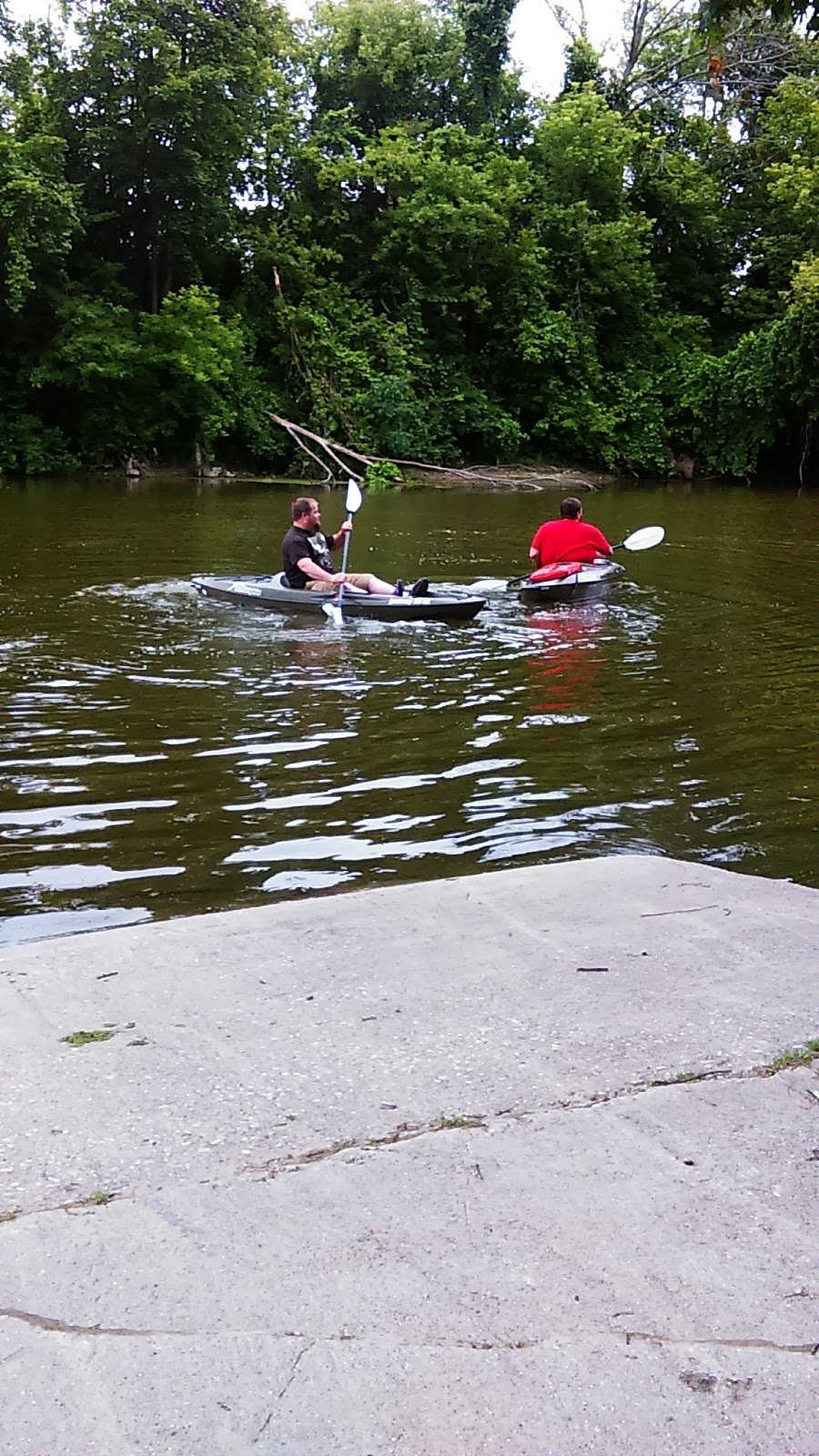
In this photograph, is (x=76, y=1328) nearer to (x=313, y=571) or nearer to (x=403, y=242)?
(x=313, y=571)

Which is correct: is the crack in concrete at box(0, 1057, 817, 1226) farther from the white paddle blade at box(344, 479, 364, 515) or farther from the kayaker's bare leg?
the white paddle blade at box(344, 479, 364, 515)

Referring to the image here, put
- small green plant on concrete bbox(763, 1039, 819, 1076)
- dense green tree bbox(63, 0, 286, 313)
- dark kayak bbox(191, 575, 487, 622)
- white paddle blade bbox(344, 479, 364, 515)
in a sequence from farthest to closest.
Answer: dense green tree bbox(63, 0, 286, 313) → white paddle blade bbox(344, 479, 364, 515) → dark kayak bbox(191, 575, 487, 622) → small green plant on concrete bbox(763, 1039, 819, 1076)

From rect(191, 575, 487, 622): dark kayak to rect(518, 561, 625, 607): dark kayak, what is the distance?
845mm

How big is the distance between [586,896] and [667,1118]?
5.02 feet

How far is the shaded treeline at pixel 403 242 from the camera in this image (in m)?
28.4

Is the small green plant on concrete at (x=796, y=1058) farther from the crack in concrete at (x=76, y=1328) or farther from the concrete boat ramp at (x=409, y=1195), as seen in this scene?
the crack in concrete at (x=76, y=1328)

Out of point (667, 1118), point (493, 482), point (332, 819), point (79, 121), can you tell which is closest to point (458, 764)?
point (332, 819)

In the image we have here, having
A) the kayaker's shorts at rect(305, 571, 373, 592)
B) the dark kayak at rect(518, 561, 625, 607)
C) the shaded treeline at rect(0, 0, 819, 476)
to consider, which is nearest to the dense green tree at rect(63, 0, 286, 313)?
the shaded treeline at rect(0, 0, 819, 476)

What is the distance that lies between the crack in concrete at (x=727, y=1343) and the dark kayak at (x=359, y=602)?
8.72m

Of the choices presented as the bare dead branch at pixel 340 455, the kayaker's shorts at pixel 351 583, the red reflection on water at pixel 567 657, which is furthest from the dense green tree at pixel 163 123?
the red reflection on water at pixel 567 657

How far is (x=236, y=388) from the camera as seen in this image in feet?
101

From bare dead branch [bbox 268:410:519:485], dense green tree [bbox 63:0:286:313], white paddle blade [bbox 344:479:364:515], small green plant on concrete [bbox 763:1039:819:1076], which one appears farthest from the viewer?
bare dead branch [bbox 268:410:519:485]

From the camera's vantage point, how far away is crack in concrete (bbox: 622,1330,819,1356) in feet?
6.06

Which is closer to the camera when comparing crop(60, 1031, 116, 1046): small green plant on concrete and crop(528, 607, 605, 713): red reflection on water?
crop(60, 1031, 116, 1046): small green plant on concrete
